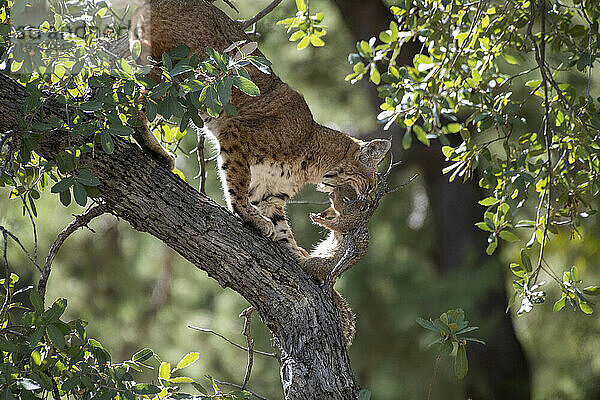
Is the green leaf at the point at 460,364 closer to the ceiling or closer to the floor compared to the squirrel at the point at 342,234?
closer to the floor

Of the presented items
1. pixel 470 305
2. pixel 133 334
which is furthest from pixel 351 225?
pixel 133 334

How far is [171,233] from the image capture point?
2494 millimetres

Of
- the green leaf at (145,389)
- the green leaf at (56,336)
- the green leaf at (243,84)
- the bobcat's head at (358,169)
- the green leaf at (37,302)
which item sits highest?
the green leaf at (243,84)

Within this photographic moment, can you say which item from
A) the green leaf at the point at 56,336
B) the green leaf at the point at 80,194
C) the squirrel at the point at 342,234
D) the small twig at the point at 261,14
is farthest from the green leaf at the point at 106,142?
the small twig at the point at 261,14

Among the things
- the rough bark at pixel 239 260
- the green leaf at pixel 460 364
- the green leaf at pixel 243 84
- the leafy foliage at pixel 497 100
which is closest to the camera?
the green leaf at pixel 243 84

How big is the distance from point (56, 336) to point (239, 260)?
29.1 inches

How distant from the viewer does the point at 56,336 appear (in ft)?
6.45

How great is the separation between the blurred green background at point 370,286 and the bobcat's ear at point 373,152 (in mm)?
2116

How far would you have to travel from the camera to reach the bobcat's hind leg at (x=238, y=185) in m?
3.02

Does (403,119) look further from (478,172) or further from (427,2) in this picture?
(478,172)

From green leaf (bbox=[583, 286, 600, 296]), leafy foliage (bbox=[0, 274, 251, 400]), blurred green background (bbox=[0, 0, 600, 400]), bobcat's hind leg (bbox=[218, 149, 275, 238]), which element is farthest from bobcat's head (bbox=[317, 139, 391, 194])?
blurred green background (bbox=[0, 0, 600, 400])

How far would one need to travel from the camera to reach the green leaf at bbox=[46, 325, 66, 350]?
76.5 inches

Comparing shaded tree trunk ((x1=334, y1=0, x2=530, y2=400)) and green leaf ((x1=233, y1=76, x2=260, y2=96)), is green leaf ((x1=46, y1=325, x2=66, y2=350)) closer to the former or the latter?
green leaf ((x1=233, y1=76, x2=260, y2=96))

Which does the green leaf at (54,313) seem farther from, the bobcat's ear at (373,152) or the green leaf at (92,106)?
the bobcat's ear at (373,152)
